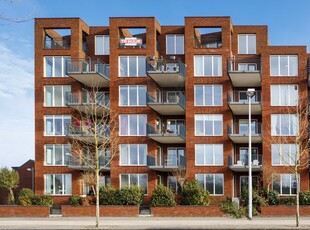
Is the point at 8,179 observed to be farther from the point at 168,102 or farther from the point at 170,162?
the point at 168,102

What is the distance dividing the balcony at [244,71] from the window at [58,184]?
17.6m

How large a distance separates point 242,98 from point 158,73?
9000mm

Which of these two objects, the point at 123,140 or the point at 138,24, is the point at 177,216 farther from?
the point at 138,24

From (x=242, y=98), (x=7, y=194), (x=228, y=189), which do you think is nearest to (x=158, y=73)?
(x=242, y=98)

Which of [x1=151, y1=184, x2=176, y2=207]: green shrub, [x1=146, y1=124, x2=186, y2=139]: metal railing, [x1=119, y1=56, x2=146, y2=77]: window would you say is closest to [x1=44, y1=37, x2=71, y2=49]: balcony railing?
[x1=119, y1=56, x2=146, y2=77]: window

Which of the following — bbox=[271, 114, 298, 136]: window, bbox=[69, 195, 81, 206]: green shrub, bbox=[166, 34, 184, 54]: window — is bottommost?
bbox=[69, 195, 81, 206]: green shrub

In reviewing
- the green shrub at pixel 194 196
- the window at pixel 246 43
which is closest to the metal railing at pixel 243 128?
the window at pixel 246 43

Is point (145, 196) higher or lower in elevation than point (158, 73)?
lower

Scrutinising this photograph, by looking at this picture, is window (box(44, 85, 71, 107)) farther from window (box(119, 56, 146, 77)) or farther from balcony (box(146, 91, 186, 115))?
balcony (box(146, 91, 186, 115))

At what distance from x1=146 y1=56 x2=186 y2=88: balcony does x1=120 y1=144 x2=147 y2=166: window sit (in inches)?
245

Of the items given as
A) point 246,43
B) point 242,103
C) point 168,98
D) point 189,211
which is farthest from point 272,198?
point 246,43

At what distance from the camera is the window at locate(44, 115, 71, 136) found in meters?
46.0

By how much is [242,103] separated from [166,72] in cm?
710

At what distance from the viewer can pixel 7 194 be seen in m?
53.0
